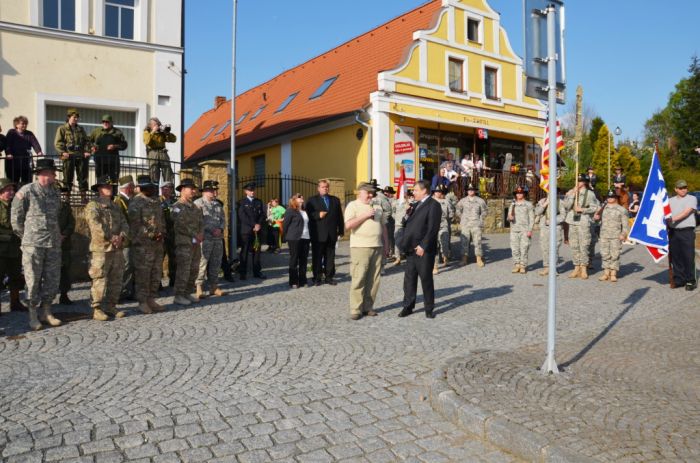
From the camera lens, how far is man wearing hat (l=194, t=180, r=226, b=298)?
970cm

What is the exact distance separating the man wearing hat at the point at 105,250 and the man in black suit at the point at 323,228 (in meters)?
3.82

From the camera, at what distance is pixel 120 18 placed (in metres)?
14.5

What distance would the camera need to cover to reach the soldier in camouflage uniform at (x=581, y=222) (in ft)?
39.1

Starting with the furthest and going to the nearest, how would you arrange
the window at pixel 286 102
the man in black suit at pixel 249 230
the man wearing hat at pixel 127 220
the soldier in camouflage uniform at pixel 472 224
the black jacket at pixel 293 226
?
the window at pixel 286 102 < the soldier in camouflage uniform at pixel 472 224 < the man in black suit at pixel 249 230 < the black jacket at pixel 293 226 < the man wearing hat at pixel 127 220

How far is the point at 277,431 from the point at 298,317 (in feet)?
13.0

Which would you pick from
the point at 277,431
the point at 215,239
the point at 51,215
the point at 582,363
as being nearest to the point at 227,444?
the point at 277,431

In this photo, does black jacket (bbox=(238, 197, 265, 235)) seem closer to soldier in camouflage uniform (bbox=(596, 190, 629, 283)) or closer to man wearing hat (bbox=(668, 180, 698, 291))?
soldier in camouflage uniform (bbox=(596, 190, 629, 283))

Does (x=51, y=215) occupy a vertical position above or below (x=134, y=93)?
below

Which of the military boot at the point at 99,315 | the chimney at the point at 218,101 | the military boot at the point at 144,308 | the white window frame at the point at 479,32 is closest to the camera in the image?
the military boot at the point at 99,315

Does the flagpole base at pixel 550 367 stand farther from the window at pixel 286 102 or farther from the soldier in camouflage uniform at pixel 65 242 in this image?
the window at pixel 286 102

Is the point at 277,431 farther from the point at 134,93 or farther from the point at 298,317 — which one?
the point at 134,93

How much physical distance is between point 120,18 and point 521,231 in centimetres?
1085

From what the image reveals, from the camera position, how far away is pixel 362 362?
574cm

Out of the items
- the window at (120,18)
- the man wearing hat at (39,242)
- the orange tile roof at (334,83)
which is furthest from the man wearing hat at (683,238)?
the orange tile roof at (334,83)
